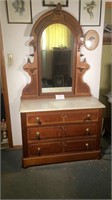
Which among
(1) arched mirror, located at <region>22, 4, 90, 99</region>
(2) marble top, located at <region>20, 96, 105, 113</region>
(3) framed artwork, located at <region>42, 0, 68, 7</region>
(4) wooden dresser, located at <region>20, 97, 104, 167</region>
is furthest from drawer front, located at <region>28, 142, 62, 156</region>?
(3) framed artwork, located at <region>42, 0, 68, 7</region>

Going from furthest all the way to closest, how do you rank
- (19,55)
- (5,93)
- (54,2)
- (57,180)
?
(5,93) → (19,55) → (54,2) → (57,180)

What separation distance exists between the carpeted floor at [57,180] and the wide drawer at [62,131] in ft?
1.33

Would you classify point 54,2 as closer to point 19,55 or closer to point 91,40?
point 91,40

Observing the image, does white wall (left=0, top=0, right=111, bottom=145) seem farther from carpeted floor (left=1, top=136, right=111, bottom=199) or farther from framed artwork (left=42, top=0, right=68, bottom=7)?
carpeted floor (left=1, top=136, right=111, bottom=199)

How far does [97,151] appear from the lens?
2291mm

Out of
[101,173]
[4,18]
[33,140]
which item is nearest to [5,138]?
[33,140]

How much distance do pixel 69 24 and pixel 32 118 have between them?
4.12 ft

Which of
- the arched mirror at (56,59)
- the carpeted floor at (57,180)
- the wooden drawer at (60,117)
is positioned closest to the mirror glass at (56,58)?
the arched mirror at (56,59)

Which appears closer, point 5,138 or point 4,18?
point 4,18

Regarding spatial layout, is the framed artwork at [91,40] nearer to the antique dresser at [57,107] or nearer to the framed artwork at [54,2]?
the antique dresser at [57,107]

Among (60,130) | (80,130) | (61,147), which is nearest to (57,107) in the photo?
(60,130)

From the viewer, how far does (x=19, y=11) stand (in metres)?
2.04

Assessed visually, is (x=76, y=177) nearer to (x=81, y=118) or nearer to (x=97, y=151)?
(x=97, y=151)

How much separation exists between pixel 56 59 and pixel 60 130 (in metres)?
0.92
